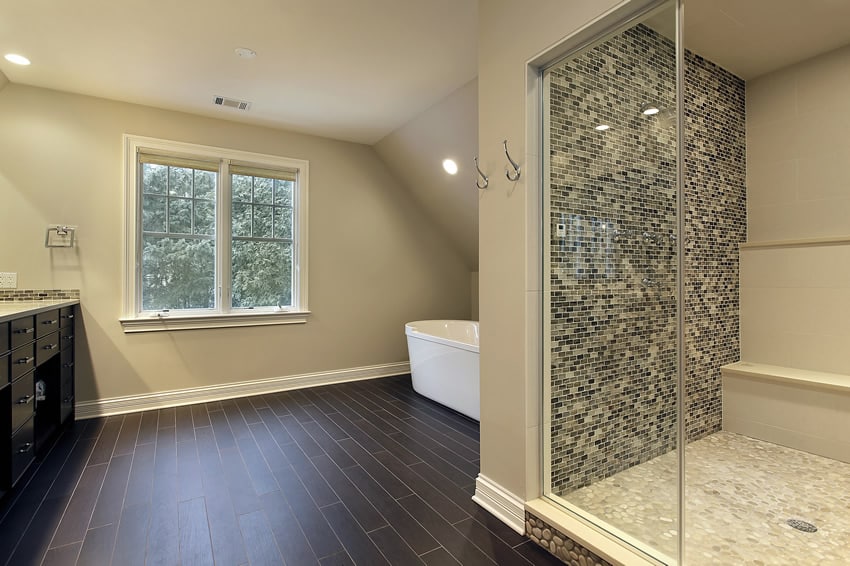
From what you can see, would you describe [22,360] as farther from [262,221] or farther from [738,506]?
[738,506]

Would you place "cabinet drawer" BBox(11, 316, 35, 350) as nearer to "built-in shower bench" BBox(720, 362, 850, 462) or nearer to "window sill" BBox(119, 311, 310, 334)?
"window sill" BBox(119, 311, 310, 334)

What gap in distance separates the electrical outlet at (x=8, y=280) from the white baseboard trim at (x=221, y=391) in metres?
1.02

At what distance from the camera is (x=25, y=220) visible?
324 cm

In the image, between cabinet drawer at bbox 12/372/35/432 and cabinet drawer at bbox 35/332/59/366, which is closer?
cabinet drawer at bbox 12/372/35/432

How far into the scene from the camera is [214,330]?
3.89 m

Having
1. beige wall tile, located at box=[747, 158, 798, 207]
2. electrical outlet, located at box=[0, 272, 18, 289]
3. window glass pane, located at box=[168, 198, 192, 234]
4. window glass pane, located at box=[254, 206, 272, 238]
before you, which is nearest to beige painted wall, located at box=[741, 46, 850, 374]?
beige wall tile, located at box=[747, 158, 798, 207]

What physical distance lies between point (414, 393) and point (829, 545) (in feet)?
9.60

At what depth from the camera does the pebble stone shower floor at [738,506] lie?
1606mm

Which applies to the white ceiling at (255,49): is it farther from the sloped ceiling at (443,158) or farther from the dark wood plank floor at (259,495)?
the dark wood plank floor at (259,495)

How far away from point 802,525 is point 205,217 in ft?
14.9

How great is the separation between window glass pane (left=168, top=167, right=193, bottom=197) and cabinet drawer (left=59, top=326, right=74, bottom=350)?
1.36m

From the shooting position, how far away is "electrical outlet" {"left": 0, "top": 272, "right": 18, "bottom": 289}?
3.14 metres

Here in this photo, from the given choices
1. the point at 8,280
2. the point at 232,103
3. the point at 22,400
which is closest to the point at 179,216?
the point at 232,103

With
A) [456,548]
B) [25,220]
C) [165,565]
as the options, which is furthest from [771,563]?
[25,220]
